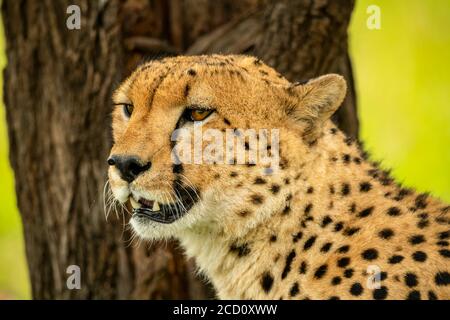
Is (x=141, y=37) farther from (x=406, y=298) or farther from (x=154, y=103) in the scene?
(x=406, y=298)

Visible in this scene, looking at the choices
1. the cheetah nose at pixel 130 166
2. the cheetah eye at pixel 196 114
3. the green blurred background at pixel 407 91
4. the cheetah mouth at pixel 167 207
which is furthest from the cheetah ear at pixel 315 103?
the green blurred background at pixel 407 91

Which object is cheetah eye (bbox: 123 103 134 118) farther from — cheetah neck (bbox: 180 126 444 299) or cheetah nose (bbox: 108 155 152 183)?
cheetah neck (bbox: 180 126 444 299)

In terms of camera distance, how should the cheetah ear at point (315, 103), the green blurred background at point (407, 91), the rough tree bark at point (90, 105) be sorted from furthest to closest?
the green blurred background at point (407, 91) < the rough tree bark at point (90, 105) < the cheetah ear at point (315, 103)

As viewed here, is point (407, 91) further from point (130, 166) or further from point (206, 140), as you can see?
point (130, 166)

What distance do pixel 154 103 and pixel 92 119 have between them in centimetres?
160

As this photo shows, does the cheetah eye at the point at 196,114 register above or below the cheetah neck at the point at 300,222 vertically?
above

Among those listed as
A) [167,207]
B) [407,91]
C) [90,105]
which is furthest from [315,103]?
[407,91]

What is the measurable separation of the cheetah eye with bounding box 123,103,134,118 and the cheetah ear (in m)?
0.77

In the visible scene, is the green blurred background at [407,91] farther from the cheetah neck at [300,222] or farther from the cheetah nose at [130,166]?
the cheetah nose at [130,166]

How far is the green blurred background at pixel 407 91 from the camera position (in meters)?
9.24

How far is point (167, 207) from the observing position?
432 centimetres

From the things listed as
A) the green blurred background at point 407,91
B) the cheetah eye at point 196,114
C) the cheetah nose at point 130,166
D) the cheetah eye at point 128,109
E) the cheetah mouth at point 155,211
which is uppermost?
the cheetah eye at point 196,114

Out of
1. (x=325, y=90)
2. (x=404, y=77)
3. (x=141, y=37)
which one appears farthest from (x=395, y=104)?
(x=325, y=90)

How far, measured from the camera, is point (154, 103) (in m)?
4.36
